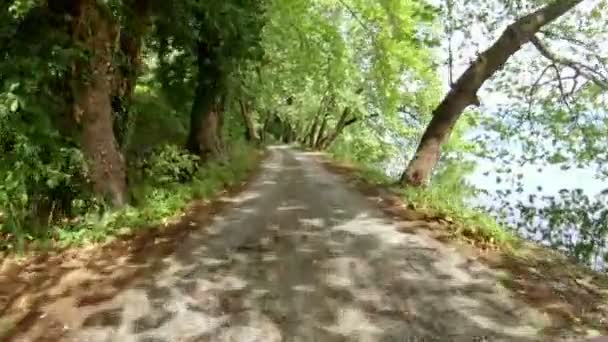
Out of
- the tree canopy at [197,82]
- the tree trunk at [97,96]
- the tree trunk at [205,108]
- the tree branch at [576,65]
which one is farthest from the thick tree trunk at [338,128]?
the tree trunk at [97,96]

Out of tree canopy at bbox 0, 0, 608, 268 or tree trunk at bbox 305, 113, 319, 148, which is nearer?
tree canopy at bbox 0, 0, 608, 268

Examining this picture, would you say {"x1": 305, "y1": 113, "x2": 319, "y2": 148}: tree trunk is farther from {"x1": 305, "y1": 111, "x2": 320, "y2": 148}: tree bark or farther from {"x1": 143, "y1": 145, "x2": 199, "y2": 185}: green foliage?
{"x1": 143, "y1": 145, "x2": 199, "y2": 185}: green foliage

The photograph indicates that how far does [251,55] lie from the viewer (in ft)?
49.0

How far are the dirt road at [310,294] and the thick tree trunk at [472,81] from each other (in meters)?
3.80

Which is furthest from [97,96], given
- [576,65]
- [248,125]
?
[248,125]

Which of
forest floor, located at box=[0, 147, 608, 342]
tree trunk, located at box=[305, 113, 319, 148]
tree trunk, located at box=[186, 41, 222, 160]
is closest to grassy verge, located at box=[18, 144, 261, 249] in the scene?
forest floor, located at box=[0, 147, 608, 342]

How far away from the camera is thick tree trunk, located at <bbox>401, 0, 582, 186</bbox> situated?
12.2 meters

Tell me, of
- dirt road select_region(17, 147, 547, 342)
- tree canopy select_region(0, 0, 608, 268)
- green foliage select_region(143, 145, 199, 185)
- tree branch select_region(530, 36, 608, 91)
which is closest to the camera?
→ dirt road select_region(17, 147, 547, 342)

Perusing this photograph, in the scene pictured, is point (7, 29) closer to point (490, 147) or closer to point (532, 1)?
point (532, 1)

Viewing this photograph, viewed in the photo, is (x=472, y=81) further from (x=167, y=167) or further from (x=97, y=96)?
(x=97, y=96)

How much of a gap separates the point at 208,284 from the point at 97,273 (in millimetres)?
1443

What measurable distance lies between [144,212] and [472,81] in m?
7.20

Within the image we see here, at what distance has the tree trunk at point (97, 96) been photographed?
8.77 m

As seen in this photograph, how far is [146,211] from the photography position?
9766 mm
